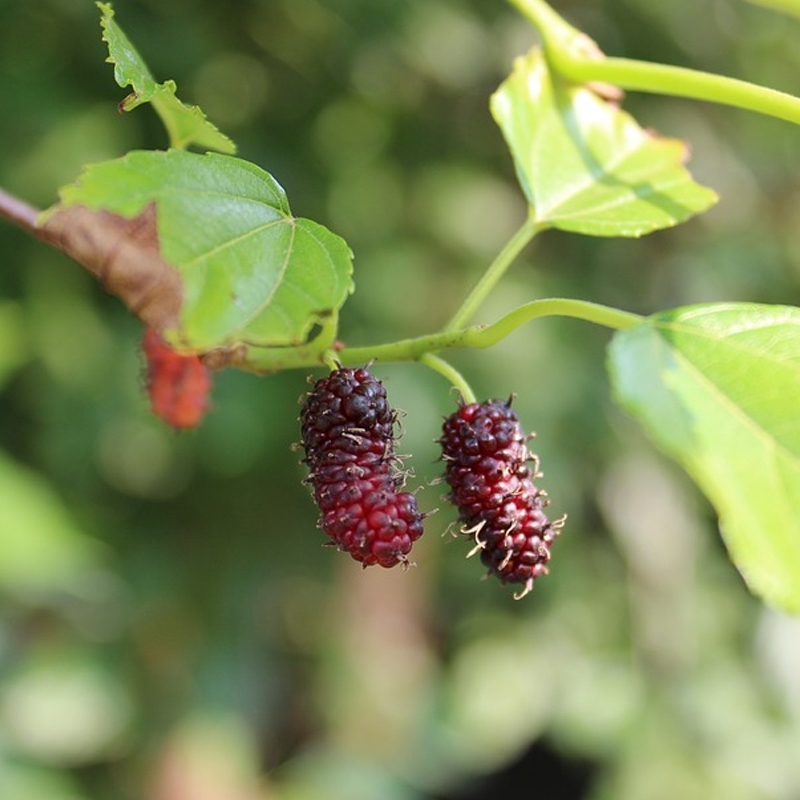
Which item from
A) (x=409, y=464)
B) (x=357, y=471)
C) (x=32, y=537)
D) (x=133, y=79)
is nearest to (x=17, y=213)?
(x=133, y=79)

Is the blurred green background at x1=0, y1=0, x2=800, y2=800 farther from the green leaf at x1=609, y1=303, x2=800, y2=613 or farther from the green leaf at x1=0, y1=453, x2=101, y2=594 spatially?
the green leaf at x1=609, y1=303, x2=800, y2=613

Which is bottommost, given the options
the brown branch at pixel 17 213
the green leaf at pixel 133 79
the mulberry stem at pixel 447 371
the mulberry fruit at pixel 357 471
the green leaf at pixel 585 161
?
the mulberry fruit at pixel 357 471

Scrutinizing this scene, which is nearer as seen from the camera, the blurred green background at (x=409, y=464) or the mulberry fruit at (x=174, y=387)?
the mulberry fruit at (x=174, y=387)

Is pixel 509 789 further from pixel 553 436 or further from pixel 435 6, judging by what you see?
pixel 435 6

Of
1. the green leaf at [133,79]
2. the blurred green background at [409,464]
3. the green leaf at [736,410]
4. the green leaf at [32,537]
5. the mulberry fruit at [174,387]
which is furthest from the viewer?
the blurred green background at [409,464]

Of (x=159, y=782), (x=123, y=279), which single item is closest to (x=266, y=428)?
(x=159, y=782)

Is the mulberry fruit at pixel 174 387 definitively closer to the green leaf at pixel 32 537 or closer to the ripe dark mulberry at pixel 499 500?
the ripe dark mulberry at pixel 499 500

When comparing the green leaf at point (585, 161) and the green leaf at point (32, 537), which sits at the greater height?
the green leaf at point (585, 161)

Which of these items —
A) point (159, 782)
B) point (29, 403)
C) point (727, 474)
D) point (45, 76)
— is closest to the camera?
point (727, 474)

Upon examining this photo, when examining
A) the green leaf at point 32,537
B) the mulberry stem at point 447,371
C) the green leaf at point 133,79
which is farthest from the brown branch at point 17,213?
the green leaf at point 32,537
